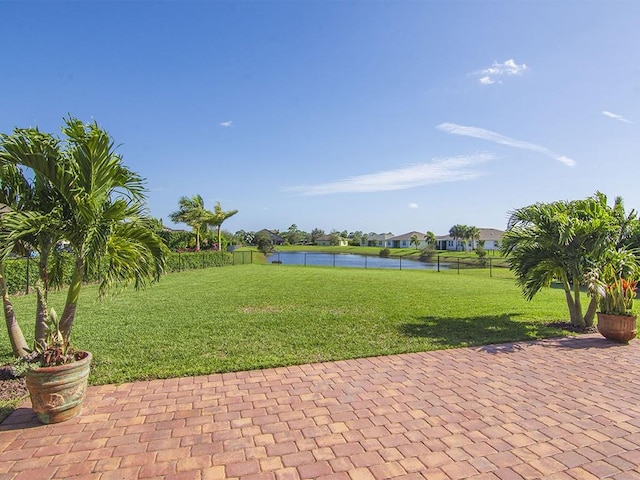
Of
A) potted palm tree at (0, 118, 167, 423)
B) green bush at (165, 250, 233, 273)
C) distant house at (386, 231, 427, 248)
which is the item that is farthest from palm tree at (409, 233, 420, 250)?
potted palm tree at (0, 118, 167, 423)

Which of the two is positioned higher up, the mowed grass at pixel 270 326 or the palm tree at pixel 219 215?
the palm tree at pixel 219 215

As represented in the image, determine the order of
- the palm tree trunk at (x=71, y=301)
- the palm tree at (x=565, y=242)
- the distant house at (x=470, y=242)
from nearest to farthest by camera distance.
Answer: the palm tree trunk at (x=71, y=301) → the palm tree at (x=565, y=242) → the distant house at (x=470, y=242)

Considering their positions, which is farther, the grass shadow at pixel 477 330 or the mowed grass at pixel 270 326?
the grass shadow at pixel 477 330

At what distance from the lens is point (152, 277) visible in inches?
177

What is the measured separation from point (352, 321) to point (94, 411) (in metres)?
4.56

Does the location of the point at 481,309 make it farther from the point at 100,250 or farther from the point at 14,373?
the point at 14,373

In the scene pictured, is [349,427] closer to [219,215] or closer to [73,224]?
[73,224]

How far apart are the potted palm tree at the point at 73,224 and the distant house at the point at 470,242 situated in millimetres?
64023

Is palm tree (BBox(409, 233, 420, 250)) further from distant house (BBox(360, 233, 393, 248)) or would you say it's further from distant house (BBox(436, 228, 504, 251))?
distant house (BBox(360, 233, 393, 248))

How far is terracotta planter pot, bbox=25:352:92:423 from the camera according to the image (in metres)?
2.97

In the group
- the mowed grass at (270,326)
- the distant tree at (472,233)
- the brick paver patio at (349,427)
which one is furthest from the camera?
the distant tree at (472,233)

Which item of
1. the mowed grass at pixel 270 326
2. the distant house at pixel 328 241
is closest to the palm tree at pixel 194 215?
the mowed grass at pixel 270 326

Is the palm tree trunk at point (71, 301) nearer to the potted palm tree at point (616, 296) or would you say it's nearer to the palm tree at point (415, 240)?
the potted palm tree at point (616, 296)

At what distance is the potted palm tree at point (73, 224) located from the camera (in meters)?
3.07
